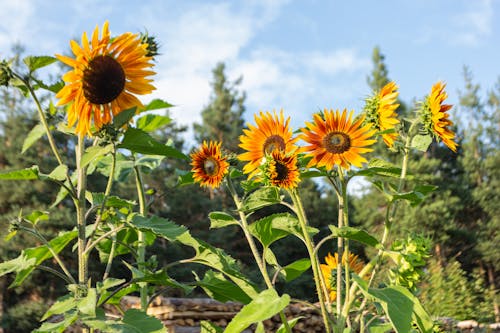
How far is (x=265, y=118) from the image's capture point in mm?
1615

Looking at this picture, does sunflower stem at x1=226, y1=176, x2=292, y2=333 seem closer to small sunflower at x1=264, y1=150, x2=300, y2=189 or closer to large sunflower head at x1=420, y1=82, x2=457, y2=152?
small sunflower at x1=264, y1=150, x2=300, y2=189

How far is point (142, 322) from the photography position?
1385mm

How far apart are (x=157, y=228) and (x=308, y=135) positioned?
45cm

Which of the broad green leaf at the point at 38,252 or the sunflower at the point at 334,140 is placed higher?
the sunflower at the point at 334,140

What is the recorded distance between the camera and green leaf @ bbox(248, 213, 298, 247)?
1523 millimetres

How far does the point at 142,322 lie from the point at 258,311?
0.32m

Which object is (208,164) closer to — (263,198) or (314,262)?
(263,198)

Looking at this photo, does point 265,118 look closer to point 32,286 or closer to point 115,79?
point 115,79

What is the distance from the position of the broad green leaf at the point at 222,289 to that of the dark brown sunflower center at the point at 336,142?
46 centimetres

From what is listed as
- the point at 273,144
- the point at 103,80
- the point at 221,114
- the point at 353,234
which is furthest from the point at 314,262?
the point at 221,114

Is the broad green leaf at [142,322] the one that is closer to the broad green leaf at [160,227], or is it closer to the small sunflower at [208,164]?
the broad green leaf at [160,227]

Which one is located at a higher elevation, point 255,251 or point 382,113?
point 382,113

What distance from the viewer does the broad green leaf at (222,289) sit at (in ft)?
5.09

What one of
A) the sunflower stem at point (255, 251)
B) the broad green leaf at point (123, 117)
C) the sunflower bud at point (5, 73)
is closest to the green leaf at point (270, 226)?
the sunflower stem at point (255, 251)
